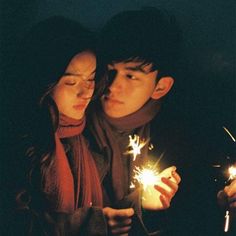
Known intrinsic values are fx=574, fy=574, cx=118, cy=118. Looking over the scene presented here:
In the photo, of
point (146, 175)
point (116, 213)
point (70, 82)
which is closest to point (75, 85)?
point (70, 82)

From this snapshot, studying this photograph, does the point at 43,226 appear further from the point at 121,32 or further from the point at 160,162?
the point at 121,32

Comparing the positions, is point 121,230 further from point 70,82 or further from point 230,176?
point 70,82

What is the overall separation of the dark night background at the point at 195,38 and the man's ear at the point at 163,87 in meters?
0.07

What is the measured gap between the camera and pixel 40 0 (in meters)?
4.61

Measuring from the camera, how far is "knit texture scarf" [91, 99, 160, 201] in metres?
4.53

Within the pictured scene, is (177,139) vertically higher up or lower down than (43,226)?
higher up

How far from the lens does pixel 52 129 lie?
4391 millimetres

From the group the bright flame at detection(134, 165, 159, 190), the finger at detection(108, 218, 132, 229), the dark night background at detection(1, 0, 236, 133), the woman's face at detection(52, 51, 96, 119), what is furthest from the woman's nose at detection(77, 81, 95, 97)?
the finger at detection(108, 218, 132, 229)

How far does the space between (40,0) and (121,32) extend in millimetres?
705

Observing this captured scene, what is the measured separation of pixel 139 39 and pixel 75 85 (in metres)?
0.63

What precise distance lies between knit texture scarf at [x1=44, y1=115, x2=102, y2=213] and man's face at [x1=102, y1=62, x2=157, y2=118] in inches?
11.2

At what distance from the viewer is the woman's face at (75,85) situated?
14.4ft

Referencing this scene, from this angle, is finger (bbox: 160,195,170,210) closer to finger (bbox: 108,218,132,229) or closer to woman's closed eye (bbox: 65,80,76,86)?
finger (bbox: 108,218,132,229)

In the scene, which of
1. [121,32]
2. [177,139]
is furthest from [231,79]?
[121,32]
